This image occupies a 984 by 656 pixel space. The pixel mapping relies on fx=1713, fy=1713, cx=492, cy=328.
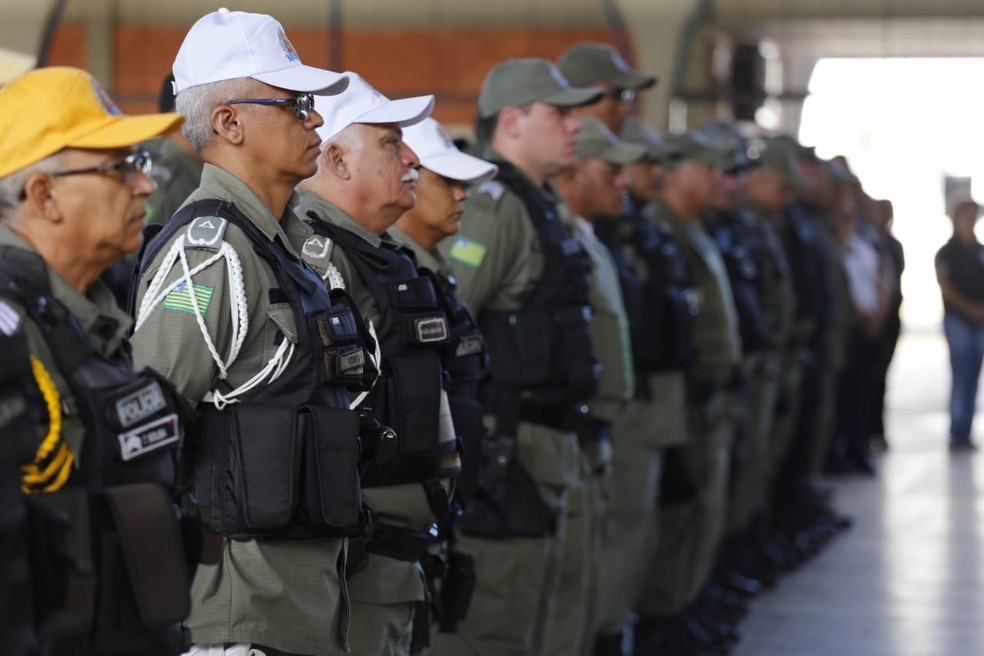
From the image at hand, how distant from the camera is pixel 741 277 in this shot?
28.6 ft

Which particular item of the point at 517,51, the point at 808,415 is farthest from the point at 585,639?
the point at 517,51

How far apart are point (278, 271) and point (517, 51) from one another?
40.0ft

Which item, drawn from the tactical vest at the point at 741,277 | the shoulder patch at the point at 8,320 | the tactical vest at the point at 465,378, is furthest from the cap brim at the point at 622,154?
the shoulder patch at the point at 8,320

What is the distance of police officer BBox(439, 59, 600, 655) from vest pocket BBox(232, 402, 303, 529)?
6.13 feet

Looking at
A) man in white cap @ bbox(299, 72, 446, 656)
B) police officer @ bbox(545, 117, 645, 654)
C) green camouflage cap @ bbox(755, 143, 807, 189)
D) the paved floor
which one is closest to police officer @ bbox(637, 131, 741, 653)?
the paved floor

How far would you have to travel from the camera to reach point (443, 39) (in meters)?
15.2

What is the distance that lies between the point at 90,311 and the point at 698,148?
19.1 feet

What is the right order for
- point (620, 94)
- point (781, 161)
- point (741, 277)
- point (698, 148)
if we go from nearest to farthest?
1. point (620, 94)
2. point (698, 148)
3. point (741, 277)
4. point (781, 161)

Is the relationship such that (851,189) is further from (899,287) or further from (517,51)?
(517,51)

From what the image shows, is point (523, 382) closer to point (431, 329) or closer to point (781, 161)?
point (431, 329)

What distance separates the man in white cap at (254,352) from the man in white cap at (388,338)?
15.4 inches

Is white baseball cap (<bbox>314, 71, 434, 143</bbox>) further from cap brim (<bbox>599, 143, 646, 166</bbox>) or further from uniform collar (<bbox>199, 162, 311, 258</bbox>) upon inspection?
cap brim (<bbox>599, 143, 646, 166</bbox>)

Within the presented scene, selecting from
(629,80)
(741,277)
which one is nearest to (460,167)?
(629,80)

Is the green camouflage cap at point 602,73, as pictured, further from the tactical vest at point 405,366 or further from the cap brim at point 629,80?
the tactical vest at point 405,366
